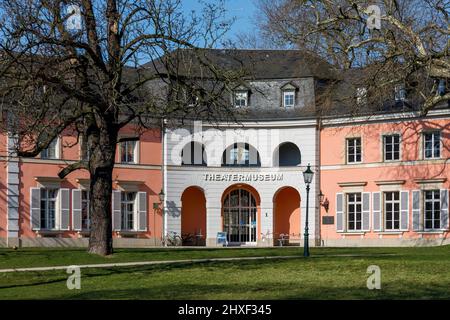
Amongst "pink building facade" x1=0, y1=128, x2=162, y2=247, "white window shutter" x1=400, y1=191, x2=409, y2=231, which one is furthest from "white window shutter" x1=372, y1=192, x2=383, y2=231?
"pink building facade" x1=0, y1=128, x2=162, y2=247

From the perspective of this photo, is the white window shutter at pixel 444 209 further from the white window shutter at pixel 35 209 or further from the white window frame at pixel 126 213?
the white window shutter at pixel 35 209

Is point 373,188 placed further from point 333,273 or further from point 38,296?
point 38,296

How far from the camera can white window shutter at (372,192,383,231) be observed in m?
49.3

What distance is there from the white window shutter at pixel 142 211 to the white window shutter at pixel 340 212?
989 cm

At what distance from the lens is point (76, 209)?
4909 centimetres

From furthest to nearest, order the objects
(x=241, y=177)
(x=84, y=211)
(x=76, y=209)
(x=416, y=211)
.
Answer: (x=241, y=177) → (x=84, y=211) → (x=76, y=209) → (x=416, y=211)

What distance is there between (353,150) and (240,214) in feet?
24.1

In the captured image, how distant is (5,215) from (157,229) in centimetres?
840

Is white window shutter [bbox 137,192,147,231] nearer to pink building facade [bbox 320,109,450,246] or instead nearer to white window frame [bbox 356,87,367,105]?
pink building facade [bbox 320,109,450,246]

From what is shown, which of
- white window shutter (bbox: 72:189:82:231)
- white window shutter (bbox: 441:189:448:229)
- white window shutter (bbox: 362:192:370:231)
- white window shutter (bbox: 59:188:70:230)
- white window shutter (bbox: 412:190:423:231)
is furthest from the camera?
white window shutter (bbox: 362:192:370:231)

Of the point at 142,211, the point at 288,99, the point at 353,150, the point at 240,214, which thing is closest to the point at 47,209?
the point at 142,211

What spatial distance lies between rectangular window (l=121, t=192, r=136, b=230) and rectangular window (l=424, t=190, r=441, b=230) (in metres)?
14.8

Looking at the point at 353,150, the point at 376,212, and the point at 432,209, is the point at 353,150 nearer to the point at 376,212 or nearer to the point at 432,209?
the point at 376,212

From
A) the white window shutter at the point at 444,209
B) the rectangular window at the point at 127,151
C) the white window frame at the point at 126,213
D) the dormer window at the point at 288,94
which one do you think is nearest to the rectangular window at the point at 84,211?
the white window frame at the point at 126,213
